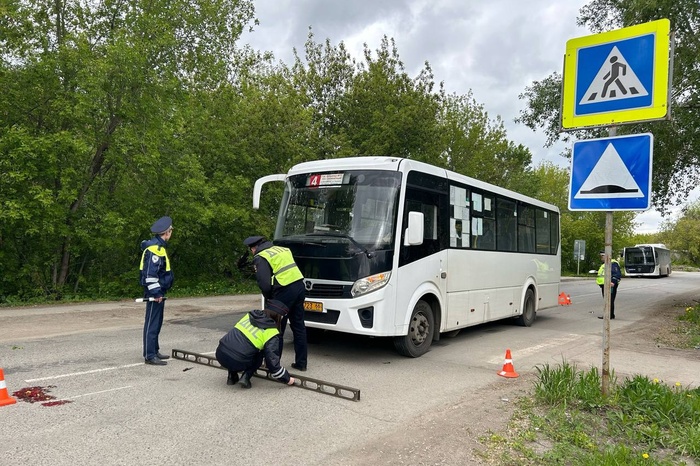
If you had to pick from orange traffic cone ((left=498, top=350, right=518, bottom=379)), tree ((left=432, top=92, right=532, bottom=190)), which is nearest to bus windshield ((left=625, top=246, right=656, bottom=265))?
tree ((left=432, top=92, right=532, bottom=190))

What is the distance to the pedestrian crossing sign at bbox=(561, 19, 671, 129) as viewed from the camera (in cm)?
527

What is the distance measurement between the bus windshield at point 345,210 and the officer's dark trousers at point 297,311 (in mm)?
1148

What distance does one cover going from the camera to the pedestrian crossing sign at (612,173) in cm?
519

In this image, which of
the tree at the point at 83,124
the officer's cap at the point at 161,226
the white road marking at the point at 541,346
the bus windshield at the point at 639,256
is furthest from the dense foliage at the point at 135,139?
the bus windshield at the point at 639,256

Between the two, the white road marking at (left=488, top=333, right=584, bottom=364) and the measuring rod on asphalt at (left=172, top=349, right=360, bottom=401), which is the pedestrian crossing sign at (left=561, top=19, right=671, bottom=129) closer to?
the measuring rod on asphalt at (left=172, top=349, right=360, bottom=401)

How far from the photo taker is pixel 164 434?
4473 mm

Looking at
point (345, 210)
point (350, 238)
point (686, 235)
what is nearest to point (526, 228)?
point (345, 210)

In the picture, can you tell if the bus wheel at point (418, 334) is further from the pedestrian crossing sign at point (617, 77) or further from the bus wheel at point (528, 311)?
the bus wheel at point (528, 311)

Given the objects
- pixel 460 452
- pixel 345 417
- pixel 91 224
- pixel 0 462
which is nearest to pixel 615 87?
pixel 460 452

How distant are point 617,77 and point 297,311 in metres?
4.80

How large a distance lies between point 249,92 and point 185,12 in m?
4.60

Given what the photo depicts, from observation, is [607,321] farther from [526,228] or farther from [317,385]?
[526,228]

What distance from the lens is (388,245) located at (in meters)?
7.39

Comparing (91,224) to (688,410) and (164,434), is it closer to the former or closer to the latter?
(164,434)
